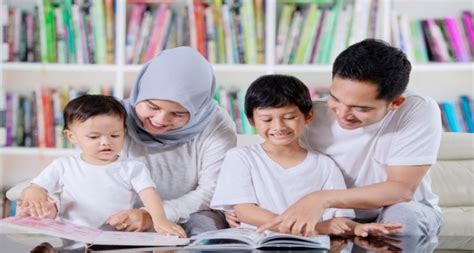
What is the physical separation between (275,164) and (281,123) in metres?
0.13

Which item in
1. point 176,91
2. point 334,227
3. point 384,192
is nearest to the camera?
point 334,227

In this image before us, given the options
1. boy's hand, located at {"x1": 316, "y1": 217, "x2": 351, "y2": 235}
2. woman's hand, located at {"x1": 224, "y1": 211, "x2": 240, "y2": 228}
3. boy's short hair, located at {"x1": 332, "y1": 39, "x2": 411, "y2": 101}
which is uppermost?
boy's short hair, located at {"x1": 332, "y1": 39, "x2": 411, "y2": 101}

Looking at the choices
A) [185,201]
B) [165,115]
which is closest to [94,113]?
[165,115]

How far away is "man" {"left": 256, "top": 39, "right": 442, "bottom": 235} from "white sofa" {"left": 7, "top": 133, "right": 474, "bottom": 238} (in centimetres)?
63

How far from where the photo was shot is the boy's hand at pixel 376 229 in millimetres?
1662

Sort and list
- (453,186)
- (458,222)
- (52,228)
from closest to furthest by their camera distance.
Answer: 1. (52,228)
2. (458,222)
3. (453,186)

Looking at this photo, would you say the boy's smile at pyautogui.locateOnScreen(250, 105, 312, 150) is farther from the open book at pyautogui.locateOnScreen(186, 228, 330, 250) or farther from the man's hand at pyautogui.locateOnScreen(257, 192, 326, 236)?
the open book at pyautogui.locateOnScreen(186, 228, 330, 250)

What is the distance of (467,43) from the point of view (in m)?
3.52

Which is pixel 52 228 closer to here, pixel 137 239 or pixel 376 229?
pixel 137 239

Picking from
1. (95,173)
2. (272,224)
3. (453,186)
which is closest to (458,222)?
(453,186)

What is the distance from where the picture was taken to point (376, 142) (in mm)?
1961

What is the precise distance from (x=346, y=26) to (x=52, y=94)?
1435mm

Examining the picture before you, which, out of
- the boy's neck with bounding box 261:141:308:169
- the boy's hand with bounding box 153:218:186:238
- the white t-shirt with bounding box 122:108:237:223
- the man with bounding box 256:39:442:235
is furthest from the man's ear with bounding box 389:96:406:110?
the boy's hand with bounding box 153:218:186:238

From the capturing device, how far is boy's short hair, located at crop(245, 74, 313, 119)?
1.92 meters
